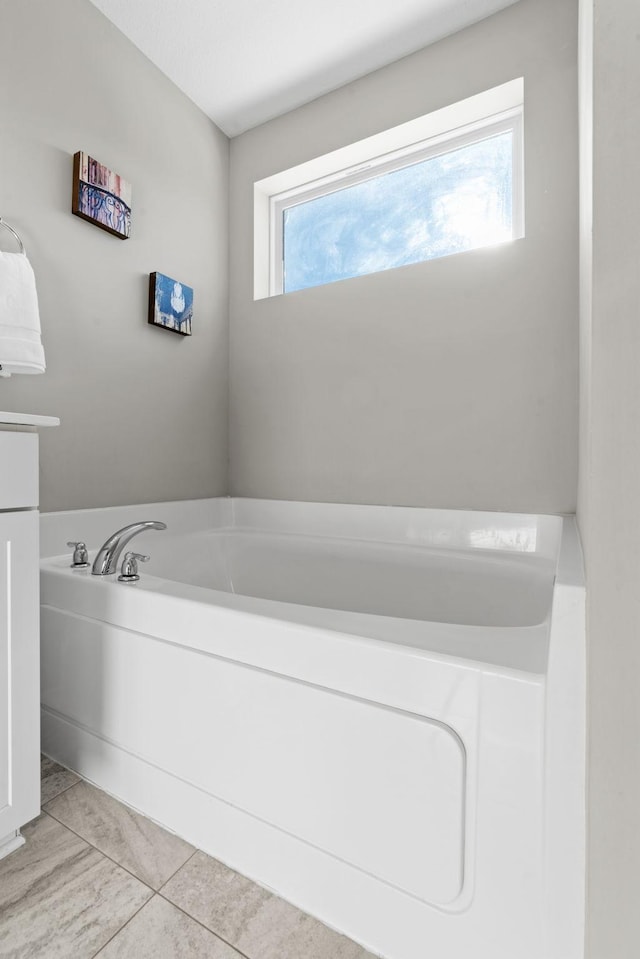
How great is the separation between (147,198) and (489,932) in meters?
2.30

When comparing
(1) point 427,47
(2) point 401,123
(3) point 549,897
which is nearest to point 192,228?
(2) point 401,123

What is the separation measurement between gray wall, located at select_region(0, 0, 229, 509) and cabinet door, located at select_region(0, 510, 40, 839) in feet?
2.04

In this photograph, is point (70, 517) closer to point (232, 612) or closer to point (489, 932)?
point (232, 612)

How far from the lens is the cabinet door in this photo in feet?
3.00

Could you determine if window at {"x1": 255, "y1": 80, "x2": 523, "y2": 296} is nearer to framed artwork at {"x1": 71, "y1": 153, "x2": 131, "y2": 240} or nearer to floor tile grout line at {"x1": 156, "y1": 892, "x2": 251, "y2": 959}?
framed artwork at {"x1": 71, "y1": 153, "x2": 131, "y2": 240}

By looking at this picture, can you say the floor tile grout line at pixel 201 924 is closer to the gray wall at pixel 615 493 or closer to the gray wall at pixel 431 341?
the gray wall at pixel 615 493

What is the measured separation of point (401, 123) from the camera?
6.15ft

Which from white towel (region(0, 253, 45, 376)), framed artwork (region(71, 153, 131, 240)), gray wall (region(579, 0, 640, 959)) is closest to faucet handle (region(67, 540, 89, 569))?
white towel (region(0, 253, 45, 376))

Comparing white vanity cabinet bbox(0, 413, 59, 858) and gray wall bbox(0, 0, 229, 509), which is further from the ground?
gray wall bbox(0, 0, 229, 509)

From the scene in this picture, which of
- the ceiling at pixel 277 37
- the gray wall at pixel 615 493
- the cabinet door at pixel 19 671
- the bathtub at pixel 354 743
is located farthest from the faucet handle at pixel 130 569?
the ceiling at pixel 277 37

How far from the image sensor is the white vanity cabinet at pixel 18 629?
0.91 m

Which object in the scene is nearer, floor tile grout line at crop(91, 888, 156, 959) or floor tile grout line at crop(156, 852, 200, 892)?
floor tile grout line at crop(91, 888, 156, 959)

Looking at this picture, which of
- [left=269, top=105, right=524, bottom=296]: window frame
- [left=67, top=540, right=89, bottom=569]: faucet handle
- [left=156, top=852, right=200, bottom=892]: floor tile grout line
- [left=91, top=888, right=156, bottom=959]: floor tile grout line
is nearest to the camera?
[left=91, top=888, right=156, bottom=959]: floor tile grout line

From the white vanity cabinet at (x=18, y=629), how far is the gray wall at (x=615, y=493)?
98cm
